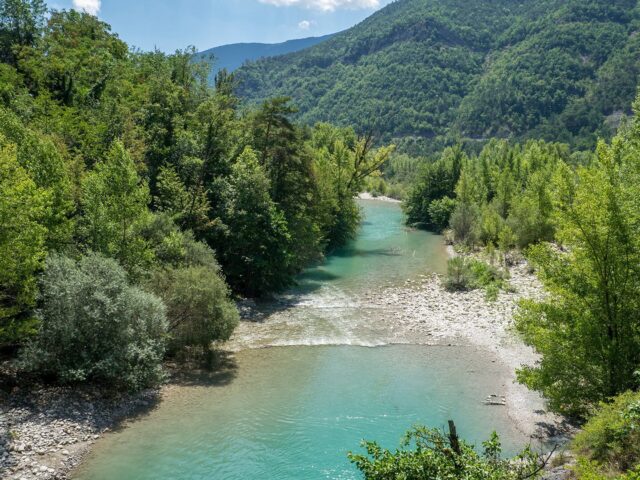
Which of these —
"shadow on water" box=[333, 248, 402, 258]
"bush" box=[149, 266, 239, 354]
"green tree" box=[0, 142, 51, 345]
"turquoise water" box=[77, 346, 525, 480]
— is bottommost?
"turquoise water" box=[77, 346, 525, 480]

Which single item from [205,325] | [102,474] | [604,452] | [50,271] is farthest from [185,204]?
[604,452]

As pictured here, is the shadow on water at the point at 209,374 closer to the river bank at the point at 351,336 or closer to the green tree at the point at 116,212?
the river bank at the point at 351,336

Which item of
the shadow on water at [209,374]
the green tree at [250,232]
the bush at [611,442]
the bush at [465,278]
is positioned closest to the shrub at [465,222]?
the bush at [465,278]

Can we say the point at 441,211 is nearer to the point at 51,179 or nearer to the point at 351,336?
the point at 351,336

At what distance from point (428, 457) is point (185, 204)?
25318mm

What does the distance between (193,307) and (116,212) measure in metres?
5.53

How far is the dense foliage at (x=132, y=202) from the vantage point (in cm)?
1919

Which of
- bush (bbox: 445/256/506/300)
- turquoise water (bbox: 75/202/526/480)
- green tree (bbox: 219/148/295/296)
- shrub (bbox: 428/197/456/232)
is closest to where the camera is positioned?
turquoise water (bbox: 75/202/526/480)

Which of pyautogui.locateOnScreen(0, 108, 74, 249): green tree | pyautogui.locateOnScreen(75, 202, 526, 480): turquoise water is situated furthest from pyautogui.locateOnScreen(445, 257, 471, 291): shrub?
pyautogui.locateOnScreen(0, 108, 74, 249): green tree

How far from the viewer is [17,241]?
1705 centimetres

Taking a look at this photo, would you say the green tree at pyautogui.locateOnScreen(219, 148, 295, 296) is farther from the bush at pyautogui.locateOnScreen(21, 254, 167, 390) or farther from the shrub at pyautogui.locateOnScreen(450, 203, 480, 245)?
the shrub at pyautogui.locateOnScreen(450, 203, 480, 245)

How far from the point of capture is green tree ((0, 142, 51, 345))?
16.8 meters

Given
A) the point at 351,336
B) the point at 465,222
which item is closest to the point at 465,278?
the point at 351,336

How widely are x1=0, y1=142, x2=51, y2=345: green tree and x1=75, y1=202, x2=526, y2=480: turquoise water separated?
17.9 feet
